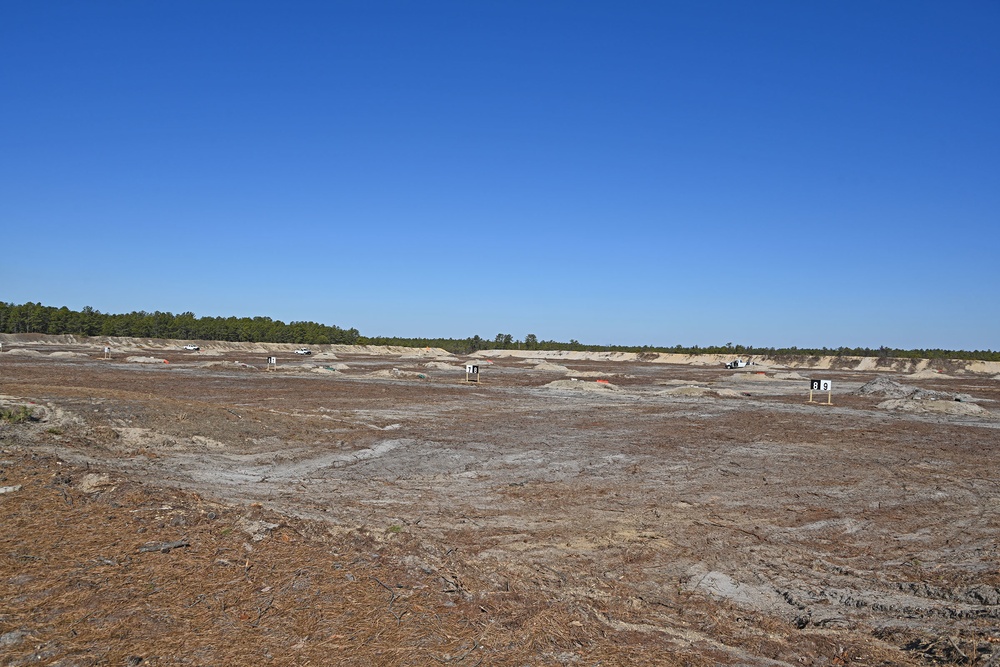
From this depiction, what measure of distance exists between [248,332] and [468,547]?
14762 centimetres

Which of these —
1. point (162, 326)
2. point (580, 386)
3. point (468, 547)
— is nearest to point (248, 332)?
point (162, 326)

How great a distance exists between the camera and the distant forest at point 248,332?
117 m

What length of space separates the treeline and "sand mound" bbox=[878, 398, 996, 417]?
425 ft

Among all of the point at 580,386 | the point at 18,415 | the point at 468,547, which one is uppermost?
→ the point at 18,415

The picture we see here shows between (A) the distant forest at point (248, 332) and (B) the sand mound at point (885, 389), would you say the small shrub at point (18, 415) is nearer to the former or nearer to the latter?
(B) the sand mound at point (885, 389)

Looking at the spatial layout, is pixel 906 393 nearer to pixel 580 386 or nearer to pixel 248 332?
pixel 580 386

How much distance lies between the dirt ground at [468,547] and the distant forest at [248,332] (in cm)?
11473

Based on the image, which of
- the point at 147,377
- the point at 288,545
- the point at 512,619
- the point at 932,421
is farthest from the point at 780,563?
the point at 147,377

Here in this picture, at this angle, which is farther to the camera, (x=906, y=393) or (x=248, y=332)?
(x=248, y=332)

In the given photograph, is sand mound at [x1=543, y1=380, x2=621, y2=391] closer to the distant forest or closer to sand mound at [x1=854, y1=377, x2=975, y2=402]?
sand mound at [x1=854, y1=377, x2=975, y2=402]

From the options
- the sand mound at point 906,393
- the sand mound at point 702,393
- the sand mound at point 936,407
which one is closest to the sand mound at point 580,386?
the sand mound at point 702,393

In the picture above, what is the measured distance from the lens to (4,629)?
5.22m

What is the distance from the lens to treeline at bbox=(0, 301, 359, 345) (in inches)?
4601

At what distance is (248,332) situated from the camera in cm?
14562
